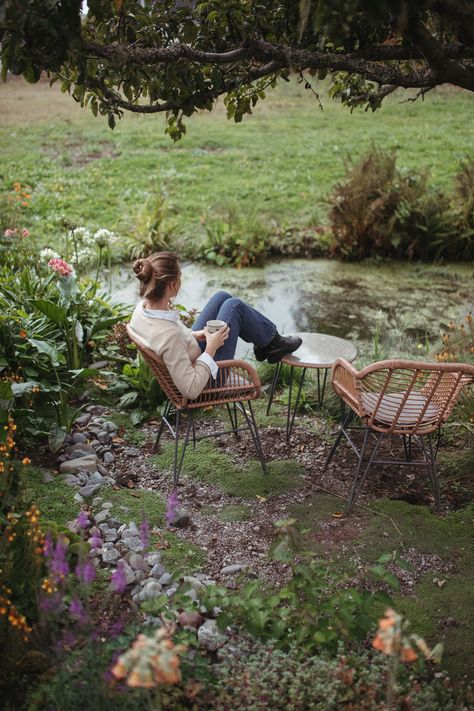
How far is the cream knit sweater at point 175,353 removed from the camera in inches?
153

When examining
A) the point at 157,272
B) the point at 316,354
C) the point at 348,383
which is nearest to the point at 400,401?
the point at 348,383

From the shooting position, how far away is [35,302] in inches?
191

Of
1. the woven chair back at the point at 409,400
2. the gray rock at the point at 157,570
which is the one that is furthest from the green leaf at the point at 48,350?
the woven chair back at the point at 409,400

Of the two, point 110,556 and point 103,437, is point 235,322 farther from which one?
point 110,556

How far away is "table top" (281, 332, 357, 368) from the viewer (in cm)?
457

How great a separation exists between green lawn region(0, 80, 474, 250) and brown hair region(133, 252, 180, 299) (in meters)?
4.92

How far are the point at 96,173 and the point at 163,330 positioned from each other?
820 cm

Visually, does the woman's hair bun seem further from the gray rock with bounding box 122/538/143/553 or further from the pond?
the pond

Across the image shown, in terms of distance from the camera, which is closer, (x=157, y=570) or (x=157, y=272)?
(x=157, y=570)

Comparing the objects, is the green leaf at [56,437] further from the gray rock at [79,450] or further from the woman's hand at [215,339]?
the woman's hand at [215,339]

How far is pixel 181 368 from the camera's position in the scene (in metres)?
3.89

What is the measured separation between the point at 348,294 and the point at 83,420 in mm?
3832

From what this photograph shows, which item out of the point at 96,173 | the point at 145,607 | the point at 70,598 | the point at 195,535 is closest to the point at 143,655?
the point at 145,607

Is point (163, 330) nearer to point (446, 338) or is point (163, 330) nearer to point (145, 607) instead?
point (145, 607)
